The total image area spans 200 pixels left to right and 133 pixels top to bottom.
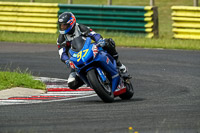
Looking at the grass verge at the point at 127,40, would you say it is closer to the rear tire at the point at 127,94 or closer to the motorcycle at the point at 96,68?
the rear tire at the point at 127,94

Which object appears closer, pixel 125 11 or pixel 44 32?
pixel 125 11

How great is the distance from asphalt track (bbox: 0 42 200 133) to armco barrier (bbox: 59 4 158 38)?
4.77m

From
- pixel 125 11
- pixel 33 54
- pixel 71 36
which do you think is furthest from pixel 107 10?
pixel 71 36

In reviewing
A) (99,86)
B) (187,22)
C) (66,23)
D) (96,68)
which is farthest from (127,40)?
(99,86)

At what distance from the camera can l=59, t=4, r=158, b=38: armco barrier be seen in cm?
2030

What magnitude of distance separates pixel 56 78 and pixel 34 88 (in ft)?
5.86

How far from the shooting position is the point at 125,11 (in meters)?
20.8

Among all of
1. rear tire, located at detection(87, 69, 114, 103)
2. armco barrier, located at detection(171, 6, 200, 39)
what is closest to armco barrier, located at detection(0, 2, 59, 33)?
armco barrier, located at detection(171, 6, 200, 39)

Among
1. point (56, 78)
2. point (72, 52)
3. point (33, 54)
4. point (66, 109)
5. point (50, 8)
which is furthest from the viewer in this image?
point (50, 8)

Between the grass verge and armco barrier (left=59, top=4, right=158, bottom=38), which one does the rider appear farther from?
armco barrier (left=59, top=4, right=158, bottom=38)

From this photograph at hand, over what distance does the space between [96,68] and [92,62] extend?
0.40ft

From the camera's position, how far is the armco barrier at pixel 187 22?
19.5 meters

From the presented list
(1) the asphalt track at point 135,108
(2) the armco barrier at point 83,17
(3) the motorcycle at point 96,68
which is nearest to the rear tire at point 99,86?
(3) the motorcycle at point 96,68

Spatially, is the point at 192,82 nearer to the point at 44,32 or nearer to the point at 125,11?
the point at 125,11
